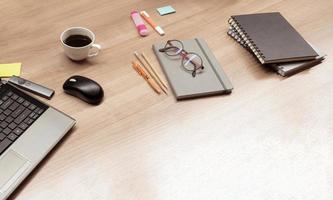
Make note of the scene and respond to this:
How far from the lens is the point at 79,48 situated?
0.80m

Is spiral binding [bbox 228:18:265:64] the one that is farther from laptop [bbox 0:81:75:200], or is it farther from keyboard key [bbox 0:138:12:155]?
keyboard key [bbox 0:138:12:155]

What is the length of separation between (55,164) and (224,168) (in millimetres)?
326

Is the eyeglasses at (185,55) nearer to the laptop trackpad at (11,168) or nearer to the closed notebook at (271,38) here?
the closed notebook at (271,38)

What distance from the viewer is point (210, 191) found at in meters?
0.63

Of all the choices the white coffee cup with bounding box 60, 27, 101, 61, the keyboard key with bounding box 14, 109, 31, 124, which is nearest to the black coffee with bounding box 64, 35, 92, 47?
the white coffee cup with bounding box 60, 27, 101, 61

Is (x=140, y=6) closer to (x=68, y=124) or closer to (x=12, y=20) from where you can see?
(x=12, y=20)

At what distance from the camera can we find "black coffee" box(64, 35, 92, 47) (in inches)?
32.8

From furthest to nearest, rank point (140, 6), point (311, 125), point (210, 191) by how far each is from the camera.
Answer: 1. point (140, 6)
2. point (311, 125)
3. point (210, 191)

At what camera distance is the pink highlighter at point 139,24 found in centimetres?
93

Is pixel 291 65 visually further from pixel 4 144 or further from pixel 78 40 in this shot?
pixel 4 144

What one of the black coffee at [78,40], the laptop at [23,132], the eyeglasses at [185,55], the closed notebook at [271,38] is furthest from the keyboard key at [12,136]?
the closed notebook at [271,38]

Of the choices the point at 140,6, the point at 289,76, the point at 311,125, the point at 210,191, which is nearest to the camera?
the point at 210,191

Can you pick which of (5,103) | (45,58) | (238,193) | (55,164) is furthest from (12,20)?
(238,193)

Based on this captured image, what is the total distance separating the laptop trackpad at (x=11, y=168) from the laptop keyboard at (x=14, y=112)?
0.8 inches
